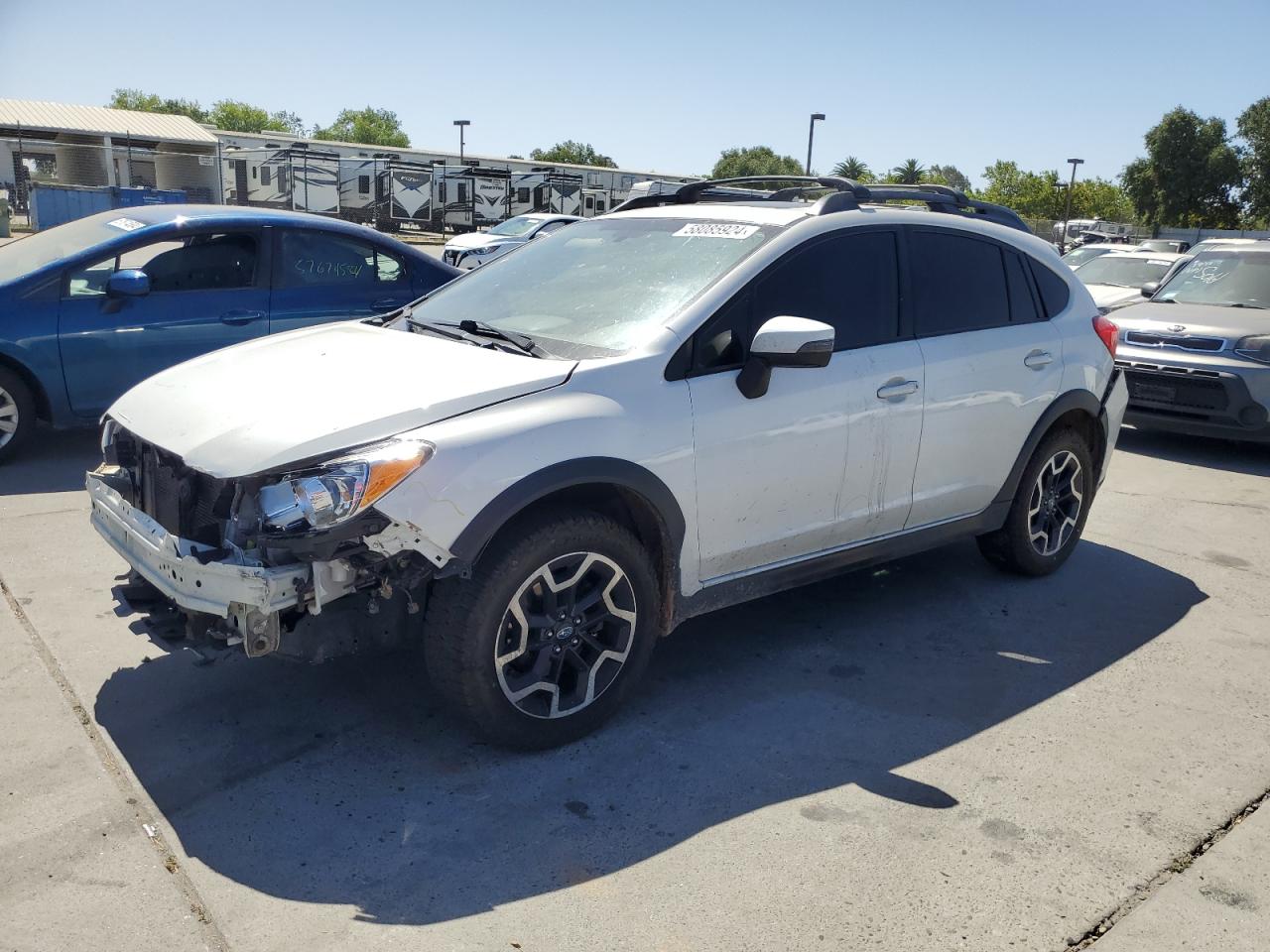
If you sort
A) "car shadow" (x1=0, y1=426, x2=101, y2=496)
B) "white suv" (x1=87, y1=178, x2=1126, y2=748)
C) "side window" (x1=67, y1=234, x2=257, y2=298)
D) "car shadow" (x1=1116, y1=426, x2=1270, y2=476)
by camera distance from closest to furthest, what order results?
"white suv" (x1=87, y1=178, x2=1126, y2=748) < "car shadow" (x1=0, y1=426, x2=101, y2=496) < "side window" (x1=67, y1=234, x2=257, y2=298) < "car shadow" (x1=1116, y1=426, x2=1270, y2=476)

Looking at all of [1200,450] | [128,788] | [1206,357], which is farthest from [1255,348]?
[128,788]

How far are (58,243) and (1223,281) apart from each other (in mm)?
9655

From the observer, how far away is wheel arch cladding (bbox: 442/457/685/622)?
3121mm

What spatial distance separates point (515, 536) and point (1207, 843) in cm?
228

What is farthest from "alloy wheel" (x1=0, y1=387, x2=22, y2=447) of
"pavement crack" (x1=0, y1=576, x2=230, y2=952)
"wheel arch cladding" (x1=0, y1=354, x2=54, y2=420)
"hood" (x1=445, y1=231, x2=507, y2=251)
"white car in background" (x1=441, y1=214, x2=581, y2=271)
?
"hood" (x1=445, y1=231, x2=507, y2=251)

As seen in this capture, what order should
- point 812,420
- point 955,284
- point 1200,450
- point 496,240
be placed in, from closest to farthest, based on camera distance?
1. point 812,420
2. point 955,284
3. point 1200,450
4. point 496,240

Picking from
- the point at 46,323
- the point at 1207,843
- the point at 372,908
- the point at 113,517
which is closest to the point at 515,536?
the point at 372,908

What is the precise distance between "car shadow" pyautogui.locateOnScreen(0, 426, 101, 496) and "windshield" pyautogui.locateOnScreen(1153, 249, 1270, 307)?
917 centimetres

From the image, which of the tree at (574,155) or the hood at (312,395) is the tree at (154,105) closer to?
the tree at (574,155)

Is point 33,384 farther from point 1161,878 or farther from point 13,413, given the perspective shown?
point 1161,878

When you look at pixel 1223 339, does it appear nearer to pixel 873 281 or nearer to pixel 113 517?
pixel 873 281

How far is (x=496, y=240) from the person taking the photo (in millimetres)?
22172

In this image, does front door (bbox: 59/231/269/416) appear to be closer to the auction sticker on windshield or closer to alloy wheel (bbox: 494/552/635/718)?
the auction sticker on windshield

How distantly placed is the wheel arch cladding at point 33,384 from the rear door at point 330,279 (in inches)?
55.6
